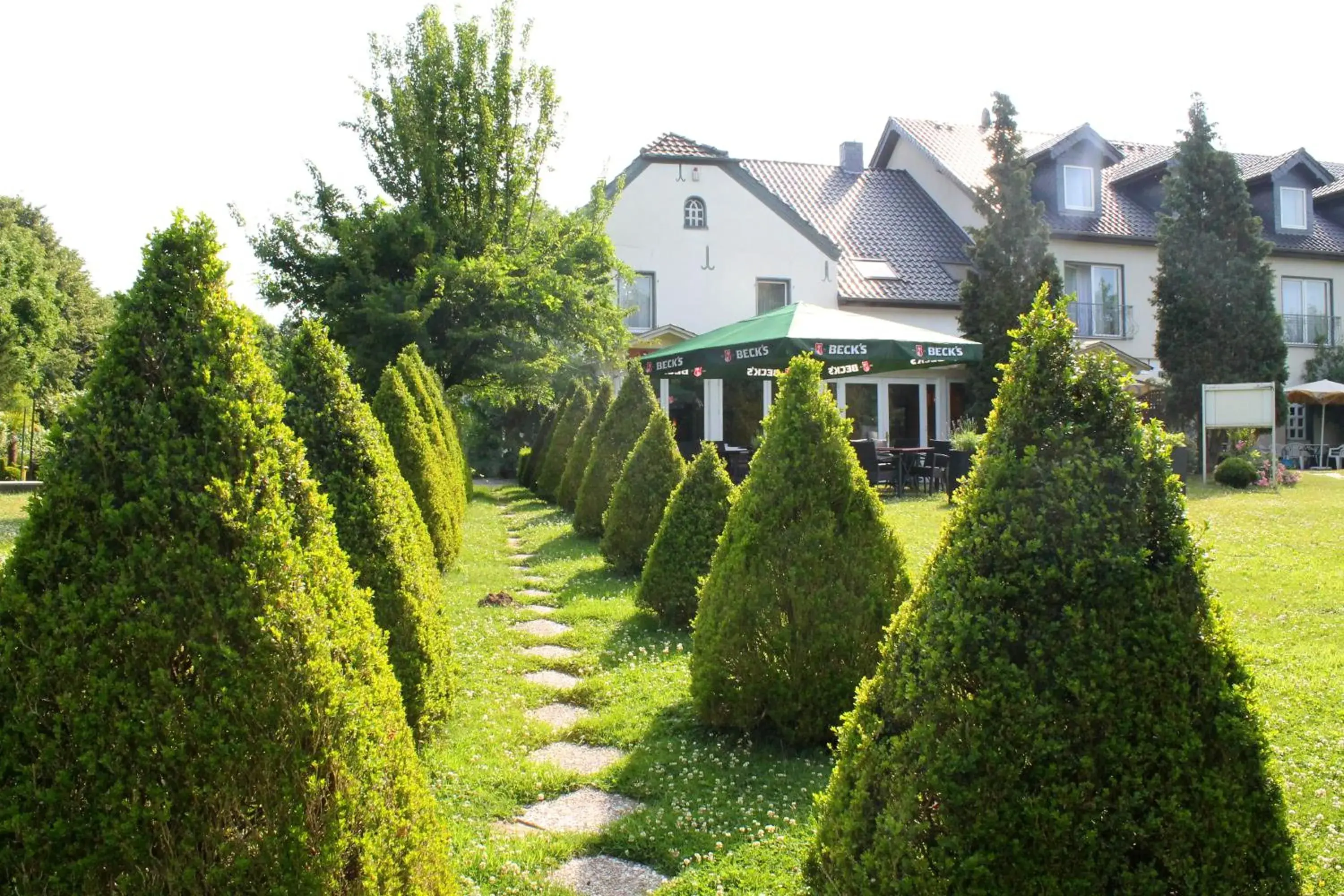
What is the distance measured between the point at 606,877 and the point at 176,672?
6.02 ft

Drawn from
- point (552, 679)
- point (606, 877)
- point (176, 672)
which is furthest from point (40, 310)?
point (176, 672)

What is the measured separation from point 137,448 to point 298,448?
442mm

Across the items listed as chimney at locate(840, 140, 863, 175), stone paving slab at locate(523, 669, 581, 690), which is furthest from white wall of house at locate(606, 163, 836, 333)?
stone paving slab at locate(523, 669, 581, 690)

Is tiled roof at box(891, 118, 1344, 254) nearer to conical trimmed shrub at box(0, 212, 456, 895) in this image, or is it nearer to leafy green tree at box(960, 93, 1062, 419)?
leafy green tree at box(960, 93, 1062, 419)

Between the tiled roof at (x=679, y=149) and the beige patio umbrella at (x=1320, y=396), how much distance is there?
16351 millimetres

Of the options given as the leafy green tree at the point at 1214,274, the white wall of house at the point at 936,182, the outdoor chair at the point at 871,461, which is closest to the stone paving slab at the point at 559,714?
the outdoor chair at the point at 871,461

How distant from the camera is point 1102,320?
28.1 meters

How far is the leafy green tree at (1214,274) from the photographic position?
21.9 meters

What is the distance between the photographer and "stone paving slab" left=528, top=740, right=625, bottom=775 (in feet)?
15.0

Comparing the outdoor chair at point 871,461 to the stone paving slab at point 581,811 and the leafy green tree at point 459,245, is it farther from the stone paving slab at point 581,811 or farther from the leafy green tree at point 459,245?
the stone paving slab at point 581,811

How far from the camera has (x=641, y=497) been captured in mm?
9641

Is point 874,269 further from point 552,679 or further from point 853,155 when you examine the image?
point 552,679

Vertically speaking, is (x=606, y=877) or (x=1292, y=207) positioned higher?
(x=1292, y=207)

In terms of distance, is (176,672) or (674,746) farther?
(674,746)
